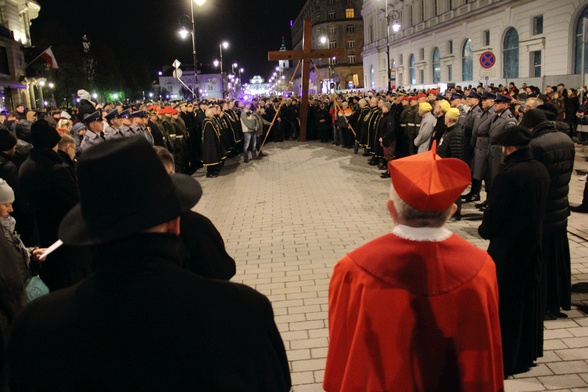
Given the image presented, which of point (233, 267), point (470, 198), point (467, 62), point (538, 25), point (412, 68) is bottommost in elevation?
point (470, 198)

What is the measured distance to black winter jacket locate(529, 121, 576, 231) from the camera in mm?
5203

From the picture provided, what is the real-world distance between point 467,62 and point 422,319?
46.9 m

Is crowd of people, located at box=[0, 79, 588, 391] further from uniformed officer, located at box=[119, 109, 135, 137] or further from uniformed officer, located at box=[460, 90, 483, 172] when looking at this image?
uniformed officer, located at box=[119, 109, 135, 137]

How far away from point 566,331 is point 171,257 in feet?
16.1

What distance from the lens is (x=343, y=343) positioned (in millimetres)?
2582

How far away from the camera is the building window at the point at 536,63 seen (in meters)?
33.0

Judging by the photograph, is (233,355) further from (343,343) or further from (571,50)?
(571,50)

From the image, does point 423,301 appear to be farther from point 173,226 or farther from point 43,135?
point 43,135

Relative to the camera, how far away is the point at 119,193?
157cm

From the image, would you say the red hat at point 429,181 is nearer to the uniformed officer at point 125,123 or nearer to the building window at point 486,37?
the uniformed officer at point 125,123

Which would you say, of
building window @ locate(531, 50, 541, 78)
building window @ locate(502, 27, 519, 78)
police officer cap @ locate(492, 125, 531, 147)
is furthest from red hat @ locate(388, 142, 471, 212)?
building window @ locate(502, 27, 519, 78)

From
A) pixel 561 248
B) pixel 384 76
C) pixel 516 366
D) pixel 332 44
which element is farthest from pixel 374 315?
pixel 332 44

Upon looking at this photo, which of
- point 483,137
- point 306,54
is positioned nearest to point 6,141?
point 483,137

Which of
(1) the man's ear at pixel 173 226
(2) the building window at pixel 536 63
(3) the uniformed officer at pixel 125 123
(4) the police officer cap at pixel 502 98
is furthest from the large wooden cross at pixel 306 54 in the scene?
(1) the man's ear at pixel 173 226
